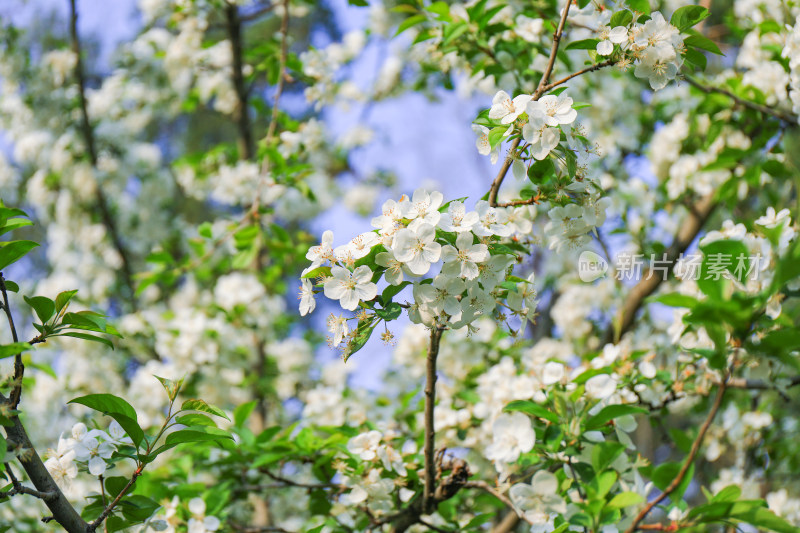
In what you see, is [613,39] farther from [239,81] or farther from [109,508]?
[239,81]

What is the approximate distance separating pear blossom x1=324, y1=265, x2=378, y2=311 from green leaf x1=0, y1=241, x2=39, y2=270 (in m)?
0.57

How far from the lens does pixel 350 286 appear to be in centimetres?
120

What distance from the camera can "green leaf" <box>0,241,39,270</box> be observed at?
1.18 meters

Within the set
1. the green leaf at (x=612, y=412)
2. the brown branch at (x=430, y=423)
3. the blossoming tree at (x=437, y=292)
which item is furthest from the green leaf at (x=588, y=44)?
the green leaf at (x=612, y=412)

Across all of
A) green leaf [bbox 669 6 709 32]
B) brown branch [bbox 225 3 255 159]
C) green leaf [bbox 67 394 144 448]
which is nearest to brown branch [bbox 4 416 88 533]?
green leaf [bbox 67 394 144 448]

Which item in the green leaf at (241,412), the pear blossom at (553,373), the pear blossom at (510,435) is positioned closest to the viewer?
the pear blossom at (510,435)

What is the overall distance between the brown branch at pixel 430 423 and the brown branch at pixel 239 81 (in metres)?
2.89

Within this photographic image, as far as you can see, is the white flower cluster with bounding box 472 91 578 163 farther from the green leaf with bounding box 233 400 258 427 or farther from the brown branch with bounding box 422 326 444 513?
the green leaf with bounding box 233 400 258 427

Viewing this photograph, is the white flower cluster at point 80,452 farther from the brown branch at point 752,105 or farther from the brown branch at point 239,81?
the brown branch at point 239,81

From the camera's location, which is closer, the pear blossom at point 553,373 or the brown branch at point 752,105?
the pear blossom at point 553,373

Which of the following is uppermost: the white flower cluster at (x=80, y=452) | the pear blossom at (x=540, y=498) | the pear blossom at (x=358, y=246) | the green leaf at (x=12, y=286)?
the green leaf at (x=12, y=286)

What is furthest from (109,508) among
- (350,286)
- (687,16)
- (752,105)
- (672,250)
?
(672,250)

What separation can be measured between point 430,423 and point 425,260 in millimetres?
482

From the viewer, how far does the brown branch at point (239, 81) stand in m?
3.68
